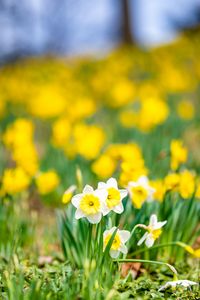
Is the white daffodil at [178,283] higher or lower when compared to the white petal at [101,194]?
lower

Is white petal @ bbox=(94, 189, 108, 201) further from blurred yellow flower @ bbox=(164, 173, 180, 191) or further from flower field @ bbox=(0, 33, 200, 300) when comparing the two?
blurred yellow flower @ bbox=(164, 173, 180, 191)

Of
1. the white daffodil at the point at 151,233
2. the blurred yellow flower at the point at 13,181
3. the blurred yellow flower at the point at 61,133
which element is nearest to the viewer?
the white daffodil at the point at 151,233

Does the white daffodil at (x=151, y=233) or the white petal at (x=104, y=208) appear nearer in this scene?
the white petal at (x=104, y=208)

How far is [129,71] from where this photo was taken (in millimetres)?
8094

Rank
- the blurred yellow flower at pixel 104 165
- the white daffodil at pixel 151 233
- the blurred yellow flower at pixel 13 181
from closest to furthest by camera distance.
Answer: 1. the white daffodil at pixel 151 233
2. the blurred yellow flower at pixel 13 181
3. the blurred yellow flower at pixel 104 165

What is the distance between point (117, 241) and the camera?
2.13 metres

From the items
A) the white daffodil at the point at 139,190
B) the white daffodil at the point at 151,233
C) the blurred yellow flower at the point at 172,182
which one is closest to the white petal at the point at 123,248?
the white daffodil at the point at 151,233

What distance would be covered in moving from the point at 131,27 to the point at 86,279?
10.6 meters

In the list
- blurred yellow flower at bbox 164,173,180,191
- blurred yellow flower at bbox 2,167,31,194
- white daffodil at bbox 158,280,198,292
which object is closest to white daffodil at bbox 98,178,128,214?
white daffodil at bbox 158,280,198,292

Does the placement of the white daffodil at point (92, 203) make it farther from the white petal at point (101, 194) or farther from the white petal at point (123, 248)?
the white petal at point (123, 248)

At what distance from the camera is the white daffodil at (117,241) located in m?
2.12

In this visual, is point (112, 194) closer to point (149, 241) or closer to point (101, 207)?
point (101, 207)

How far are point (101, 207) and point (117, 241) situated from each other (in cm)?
17

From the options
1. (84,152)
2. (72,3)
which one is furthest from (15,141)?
(72,3)
